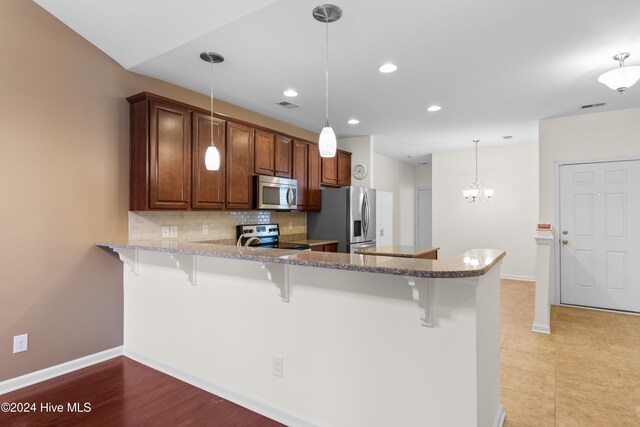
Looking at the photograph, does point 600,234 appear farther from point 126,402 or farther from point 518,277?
point 126,402

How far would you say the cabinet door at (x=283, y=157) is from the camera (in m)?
4.41

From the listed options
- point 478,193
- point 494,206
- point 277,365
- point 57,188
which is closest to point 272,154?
point 57,188

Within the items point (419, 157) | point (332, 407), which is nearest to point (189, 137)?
point (332, 407)

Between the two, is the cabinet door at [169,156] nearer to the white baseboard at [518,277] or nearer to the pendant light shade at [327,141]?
the pendant light shade at [327,141]

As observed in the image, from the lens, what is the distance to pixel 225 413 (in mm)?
2209

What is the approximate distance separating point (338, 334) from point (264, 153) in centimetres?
280

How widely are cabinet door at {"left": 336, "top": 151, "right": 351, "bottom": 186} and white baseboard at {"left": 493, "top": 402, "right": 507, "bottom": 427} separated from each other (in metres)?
4.00

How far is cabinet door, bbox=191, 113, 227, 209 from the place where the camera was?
338 cm

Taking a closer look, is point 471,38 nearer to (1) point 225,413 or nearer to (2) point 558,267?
(1) point 225,413

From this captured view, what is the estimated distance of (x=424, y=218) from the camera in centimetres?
884

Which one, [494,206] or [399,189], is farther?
[399,189]

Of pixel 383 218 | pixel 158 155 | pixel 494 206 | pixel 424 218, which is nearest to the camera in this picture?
pixel 158 155

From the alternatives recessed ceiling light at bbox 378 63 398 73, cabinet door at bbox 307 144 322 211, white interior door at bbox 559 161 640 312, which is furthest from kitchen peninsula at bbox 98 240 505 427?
white interior door at bbox 559 161 640 312

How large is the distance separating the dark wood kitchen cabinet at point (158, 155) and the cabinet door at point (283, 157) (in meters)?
1.33
